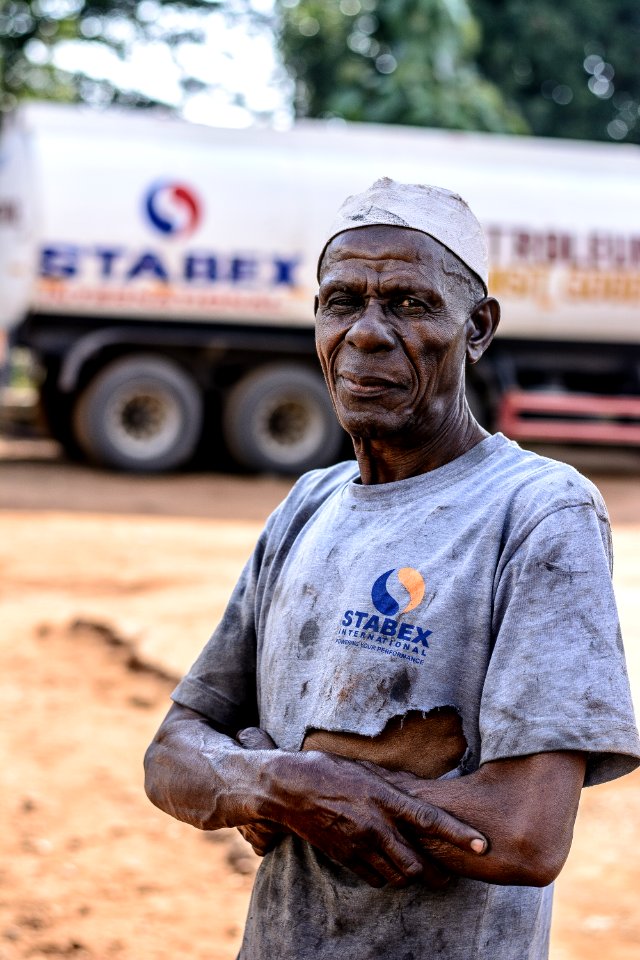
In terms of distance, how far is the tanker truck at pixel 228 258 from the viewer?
11977 mm

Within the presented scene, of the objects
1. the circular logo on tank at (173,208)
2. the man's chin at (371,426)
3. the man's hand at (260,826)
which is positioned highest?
the circular logo on tank at (173,208)

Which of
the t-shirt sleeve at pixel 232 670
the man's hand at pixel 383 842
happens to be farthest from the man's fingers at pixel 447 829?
the t-shirt sleeve at pixel 232 670

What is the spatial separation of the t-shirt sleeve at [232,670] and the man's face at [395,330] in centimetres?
33

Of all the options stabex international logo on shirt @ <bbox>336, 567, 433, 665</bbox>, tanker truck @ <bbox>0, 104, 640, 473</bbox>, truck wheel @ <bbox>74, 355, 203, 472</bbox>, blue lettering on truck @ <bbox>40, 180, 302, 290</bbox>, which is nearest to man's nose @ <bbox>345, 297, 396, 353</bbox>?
stabex international logo on shirt @ <bbox>336, 567, 433, 665</bbox>

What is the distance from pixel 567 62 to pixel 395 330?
24.1m

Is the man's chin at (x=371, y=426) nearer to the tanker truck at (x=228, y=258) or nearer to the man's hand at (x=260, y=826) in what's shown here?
the man's hand at (x=260, y=826)

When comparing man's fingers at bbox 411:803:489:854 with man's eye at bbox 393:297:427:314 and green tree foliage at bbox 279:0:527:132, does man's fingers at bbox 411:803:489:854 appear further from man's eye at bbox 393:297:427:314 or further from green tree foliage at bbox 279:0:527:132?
green tree foliage at bbox 279:0:527:132

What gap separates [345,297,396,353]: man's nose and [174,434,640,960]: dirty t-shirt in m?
0.20

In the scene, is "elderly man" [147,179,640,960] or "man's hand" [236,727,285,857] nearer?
"elderly man" [147,179,640,960]

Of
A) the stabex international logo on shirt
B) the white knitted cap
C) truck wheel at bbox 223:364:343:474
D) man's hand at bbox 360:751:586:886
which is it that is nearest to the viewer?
man's hand at bbox 360:751:586:886

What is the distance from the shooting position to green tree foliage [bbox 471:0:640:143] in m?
23.4

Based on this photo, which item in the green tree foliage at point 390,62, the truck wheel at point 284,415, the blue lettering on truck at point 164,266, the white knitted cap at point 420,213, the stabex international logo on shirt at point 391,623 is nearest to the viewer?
the stabex international logo on shirt at point 391,623

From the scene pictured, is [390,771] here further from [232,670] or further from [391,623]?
[232,670]

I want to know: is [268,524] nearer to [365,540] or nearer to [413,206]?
[365,540]
